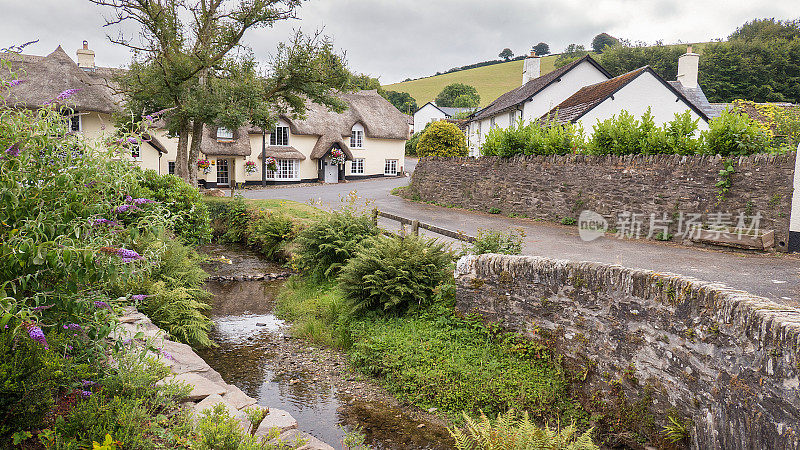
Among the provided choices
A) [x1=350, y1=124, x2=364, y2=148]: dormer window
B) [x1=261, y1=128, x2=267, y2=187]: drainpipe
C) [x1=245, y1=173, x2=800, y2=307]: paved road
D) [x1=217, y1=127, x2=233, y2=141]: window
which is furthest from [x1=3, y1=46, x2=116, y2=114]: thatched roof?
[x1=245, y1=173, x2=800, y2=307]: paved road

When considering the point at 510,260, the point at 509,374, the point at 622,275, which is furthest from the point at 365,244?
the point at 622,275

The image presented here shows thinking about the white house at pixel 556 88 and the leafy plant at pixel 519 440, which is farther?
the white house at pixel 556 88

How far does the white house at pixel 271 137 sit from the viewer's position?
2836 cm

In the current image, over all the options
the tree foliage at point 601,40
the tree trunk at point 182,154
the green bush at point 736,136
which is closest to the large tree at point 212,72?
the tree trunk at point 182,154

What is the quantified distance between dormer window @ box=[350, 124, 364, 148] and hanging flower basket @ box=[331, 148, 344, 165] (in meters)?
2.59

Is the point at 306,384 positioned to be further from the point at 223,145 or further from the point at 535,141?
the point at 223,145

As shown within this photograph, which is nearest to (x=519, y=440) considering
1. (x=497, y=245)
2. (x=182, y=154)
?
(x=497, y=245)

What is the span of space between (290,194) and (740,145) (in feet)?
71.2

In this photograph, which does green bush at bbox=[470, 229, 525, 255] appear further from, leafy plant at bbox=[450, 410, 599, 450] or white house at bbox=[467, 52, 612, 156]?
white house at bbox=[467, 52, 612, 156]

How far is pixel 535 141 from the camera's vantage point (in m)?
17.6

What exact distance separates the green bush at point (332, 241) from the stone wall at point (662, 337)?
3.91 meters

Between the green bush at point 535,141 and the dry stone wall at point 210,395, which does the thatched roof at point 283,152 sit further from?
the dry stone wall at point 210,395

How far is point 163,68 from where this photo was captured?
805 inches

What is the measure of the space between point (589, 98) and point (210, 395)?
2397cm
